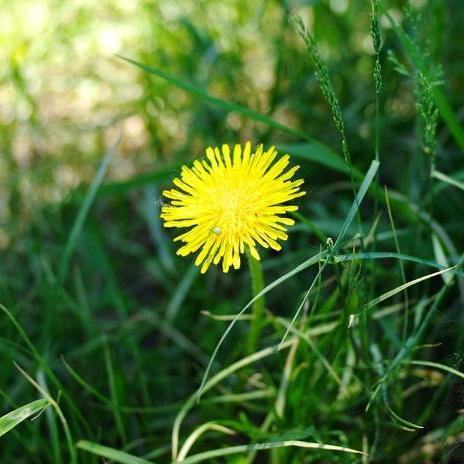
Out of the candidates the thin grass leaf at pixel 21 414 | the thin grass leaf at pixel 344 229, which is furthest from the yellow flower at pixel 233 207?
the thin grass leaf at pixel 21 414

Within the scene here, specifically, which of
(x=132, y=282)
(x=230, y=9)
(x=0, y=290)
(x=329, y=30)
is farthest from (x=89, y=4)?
(x=0, y=290)

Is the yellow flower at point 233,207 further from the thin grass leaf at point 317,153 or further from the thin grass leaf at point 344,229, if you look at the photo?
the thin grass leaf at point 317,153

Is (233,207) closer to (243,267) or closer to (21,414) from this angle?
(21,414)

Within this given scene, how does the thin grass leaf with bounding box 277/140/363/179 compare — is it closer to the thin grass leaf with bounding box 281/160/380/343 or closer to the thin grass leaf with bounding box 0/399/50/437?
the thin grass leaf with bounding box 281/160/380/343

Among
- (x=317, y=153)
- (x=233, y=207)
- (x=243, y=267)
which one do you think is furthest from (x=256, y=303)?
(x=243, y=267)

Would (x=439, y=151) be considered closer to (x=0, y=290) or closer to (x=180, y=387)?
(x=180, y=387)

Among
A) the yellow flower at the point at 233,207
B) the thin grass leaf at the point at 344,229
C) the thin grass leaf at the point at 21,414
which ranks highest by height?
the yellow flower at the point at 233,207
